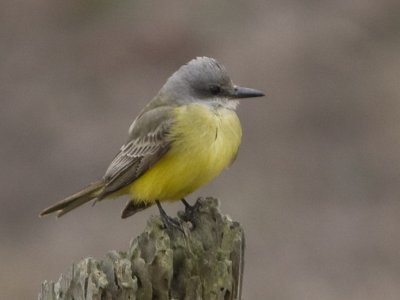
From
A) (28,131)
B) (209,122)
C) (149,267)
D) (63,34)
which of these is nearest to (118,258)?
(149,267)

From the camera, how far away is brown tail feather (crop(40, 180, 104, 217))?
6.59m

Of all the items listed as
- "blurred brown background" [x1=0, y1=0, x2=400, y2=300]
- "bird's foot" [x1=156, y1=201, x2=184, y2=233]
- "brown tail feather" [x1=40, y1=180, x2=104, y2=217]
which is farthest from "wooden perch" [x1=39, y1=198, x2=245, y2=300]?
"blurred brown background" [x1=0, y1=0, x2=400, y2=300]

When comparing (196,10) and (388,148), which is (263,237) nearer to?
(388,148)

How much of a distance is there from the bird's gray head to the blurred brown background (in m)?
3.24

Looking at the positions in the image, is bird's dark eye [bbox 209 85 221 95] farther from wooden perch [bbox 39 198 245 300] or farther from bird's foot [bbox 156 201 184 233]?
wooden perch [bbox 39 198 245 300]

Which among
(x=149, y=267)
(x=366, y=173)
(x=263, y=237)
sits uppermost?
(x=366, y=173)

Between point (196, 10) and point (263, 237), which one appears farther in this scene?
point (196, 10)

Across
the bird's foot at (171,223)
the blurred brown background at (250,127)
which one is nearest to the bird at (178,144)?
the bird's foot at (171,223)

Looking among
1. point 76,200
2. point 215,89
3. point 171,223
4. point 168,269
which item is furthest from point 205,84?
point 168,269

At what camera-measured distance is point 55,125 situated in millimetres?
13031

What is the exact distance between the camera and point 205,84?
22.0ft

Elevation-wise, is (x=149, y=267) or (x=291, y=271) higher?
(x=291, y=271)

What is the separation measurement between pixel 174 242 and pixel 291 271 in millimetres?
5418

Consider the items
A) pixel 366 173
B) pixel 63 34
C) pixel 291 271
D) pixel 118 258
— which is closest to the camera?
pixel 118 258
